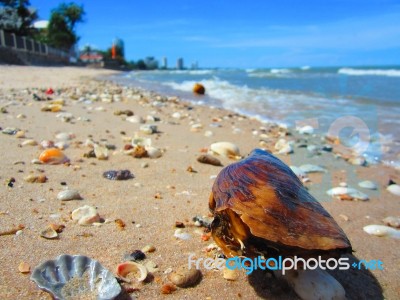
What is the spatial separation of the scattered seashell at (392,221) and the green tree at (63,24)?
53.8 meters

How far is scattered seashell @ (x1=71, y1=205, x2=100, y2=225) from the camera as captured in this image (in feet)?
7.38

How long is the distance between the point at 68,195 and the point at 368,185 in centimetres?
273

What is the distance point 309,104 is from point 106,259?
8739mm

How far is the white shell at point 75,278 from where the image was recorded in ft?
5.02

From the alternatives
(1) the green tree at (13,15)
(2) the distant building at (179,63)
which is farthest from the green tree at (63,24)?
(2) the distant building at (179,63)

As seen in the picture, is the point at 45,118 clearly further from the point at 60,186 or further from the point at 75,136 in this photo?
the point at 60,186

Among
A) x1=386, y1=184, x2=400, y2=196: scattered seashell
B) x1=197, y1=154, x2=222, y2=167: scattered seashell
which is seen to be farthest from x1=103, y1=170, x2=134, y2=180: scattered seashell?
x1=386, y1=184, x2=400, y2=196: scattered seashell

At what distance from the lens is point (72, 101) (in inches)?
301

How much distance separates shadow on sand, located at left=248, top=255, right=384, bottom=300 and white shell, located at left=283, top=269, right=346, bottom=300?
52 mm

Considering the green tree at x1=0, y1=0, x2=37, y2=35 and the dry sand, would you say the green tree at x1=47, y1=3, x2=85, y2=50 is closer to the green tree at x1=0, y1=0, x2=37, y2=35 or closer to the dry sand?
the green tree at x1=0, y1=0, x2=37, y2=35

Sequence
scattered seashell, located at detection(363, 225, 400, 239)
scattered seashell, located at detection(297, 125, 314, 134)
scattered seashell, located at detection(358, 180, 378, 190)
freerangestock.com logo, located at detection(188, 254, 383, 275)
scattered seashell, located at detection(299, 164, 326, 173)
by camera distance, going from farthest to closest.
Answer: scattered seashell, located at detection(297, 125, 314, 134) < scattered seashell, located at detection(299, 164, 326, 173) < scattered seashell, located at detection(358, 180, 378, 190) < scattered seashell, located at detection(363, 225, 400, 239) < freerangestock.com logo, located at detection(188, 254, 383, 275)

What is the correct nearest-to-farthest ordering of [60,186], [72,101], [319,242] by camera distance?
[319,242] → [60,186] → [72,101]

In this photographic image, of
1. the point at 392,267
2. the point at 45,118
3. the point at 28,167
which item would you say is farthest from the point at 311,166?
the point at 45,118

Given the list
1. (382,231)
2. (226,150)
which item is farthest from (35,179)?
(382,231)
